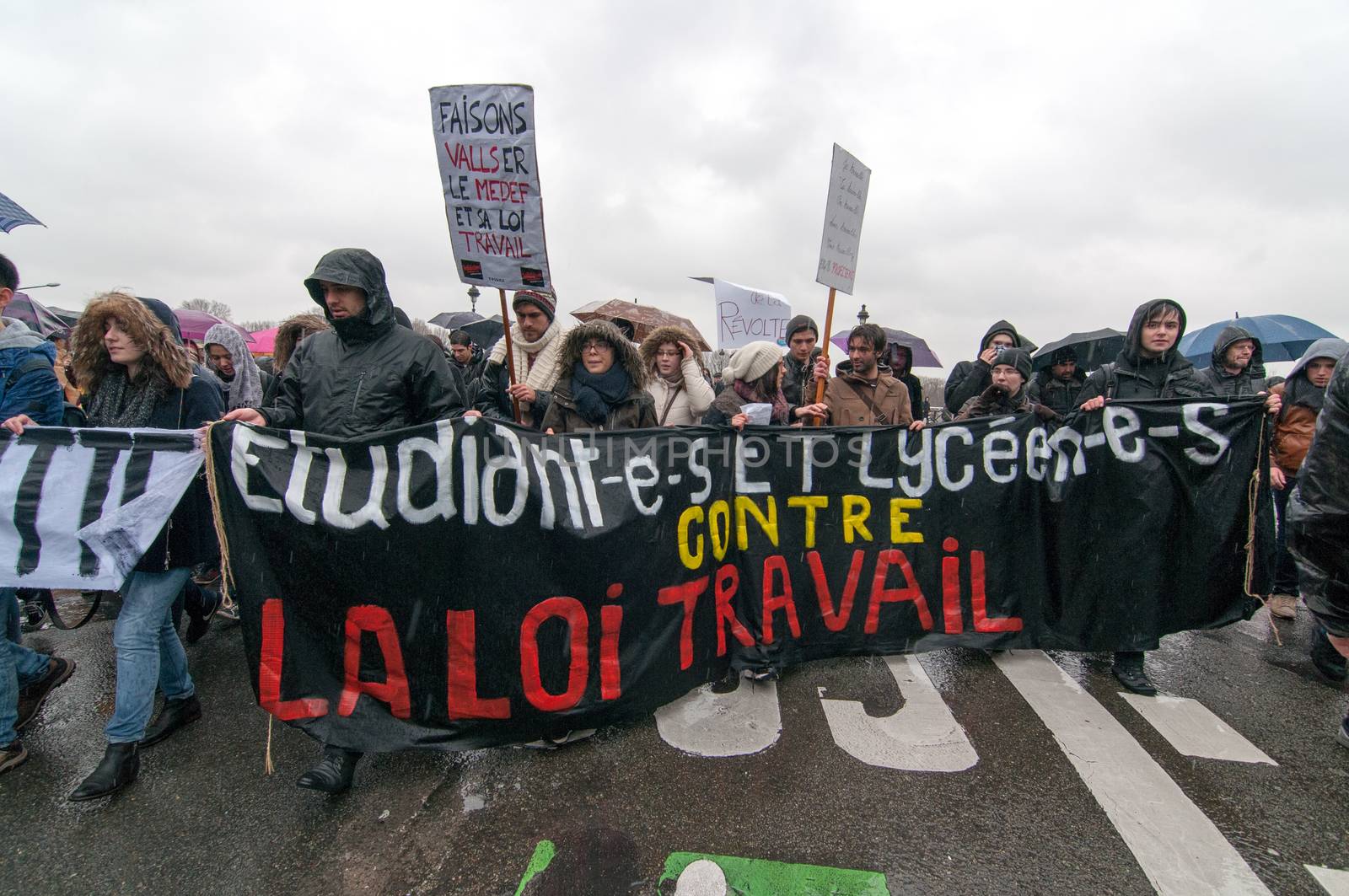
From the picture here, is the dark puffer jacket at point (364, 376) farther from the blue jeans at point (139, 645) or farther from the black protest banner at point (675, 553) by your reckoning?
the blue jeans at point (139, 645)

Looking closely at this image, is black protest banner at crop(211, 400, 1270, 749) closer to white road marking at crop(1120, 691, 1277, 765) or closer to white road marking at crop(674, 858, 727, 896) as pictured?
white road marking at crop(1120, 691, 1277, 765)

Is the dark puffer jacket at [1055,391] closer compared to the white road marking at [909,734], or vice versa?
the white road marking at [909,734]

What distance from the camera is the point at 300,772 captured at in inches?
96.1

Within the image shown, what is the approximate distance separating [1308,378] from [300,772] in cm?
639

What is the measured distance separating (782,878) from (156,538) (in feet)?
8.87

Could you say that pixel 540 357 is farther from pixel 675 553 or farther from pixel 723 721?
pixel 723 721

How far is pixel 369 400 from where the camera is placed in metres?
2.65

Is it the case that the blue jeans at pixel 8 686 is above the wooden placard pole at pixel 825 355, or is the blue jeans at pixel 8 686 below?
below

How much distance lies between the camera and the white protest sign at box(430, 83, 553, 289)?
2.97m

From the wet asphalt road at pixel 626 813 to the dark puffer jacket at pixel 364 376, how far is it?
146cm

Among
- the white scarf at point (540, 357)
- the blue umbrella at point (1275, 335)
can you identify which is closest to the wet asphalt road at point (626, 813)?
the white scarf at point (540, 357)

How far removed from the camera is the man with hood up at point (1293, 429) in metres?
3.71

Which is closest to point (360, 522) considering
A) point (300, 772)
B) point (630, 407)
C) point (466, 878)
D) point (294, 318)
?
point (300, 772)

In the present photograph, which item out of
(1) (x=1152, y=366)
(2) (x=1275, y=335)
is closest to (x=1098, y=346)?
(2) (x=1275, y=335)
